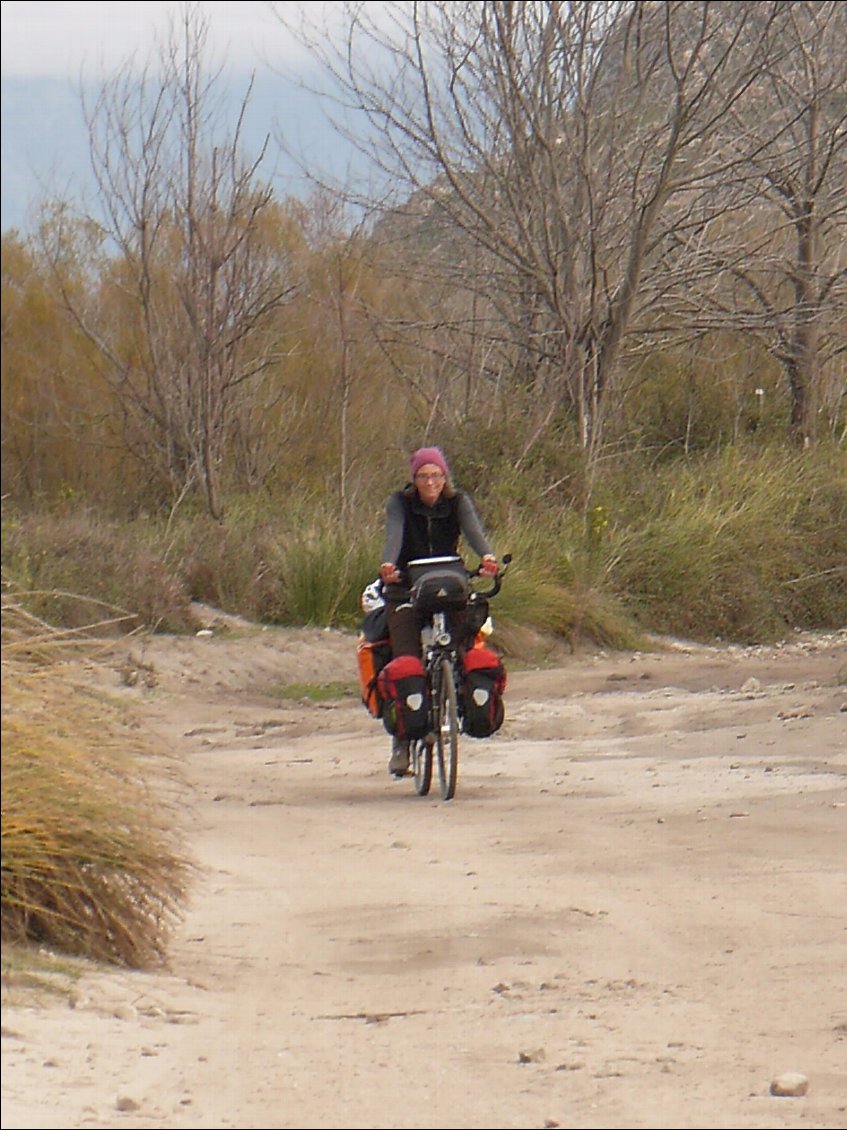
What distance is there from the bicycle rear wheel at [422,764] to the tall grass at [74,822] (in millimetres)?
3640

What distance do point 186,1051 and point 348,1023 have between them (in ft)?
2.16

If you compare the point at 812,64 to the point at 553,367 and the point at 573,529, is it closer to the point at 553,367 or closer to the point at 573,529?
the point at 553,367

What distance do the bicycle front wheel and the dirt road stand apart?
0.54ft

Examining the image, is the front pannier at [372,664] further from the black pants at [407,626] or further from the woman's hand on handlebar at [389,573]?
the woman's hand on handlebar at [389,573]

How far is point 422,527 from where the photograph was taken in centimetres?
956

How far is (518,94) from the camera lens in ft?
58.4

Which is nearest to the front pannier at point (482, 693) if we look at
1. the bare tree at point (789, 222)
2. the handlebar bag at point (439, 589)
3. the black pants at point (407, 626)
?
the black pants at point (407, 626)

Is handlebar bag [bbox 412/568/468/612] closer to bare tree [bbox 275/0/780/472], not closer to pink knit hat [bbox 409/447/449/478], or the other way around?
pink knit hat [bbox 409/447/449/478]

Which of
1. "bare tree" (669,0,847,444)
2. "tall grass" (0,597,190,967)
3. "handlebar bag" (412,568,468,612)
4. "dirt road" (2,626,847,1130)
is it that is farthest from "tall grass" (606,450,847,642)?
"tall grass" (0,597,190,967)

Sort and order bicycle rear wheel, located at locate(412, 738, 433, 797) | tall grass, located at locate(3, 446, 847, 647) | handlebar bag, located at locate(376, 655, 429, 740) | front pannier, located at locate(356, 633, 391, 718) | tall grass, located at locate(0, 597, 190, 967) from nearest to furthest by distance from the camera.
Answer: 1. tall grass, located at locate(0, 597, 190, 967)
2. handlebar bag, located at locate(376, 655, 429, 740)
3. bicycle rear wheel, located at locate(412, 738, 433, 797)
4. front pannier, located at locate(356, 633, 391, 718)
5. tall grass, located at locate(3, 446, 847, 647)

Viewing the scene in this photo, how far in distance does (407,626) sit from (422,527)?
554mm

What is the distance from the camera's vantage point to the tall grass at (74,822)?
5.16 metres

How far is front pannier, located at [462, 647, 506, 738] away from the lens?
9.28 m

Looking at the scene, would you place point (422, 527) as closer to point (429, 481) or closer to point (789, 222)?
point (429, 481)
